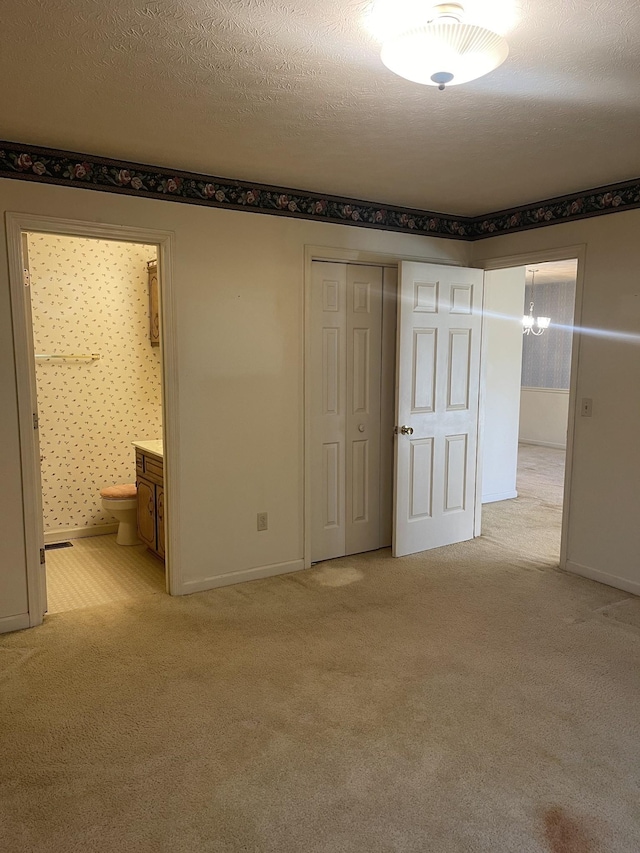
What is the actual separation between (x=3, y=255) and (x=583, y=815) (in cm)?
335

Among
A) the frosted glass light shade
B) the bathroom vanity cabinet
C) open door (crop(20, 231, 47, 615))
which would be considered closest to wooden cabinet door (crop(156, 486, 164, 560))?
the bathroom vanity cabinet

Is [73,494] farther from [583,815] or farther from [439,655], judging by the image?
[583,815]

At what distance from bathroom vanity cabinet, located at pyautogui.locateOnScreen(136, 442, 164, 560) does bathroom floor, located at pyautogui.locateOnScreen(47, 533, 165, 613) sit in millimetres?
158

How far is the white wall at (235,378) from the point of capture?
353 cm

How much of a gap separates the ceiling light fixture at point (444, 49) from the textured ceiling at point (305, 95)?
121mm

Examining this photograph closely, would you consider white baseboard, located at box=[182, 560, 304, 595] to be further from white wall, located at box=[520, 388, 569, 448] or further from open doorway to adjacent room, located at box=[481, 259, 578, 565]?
white wall, located at box=[520, 388, 569, 448]

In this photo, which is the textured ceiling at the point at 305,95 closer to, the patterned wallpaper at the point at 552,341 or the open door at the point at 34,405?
the open door at the point at 34,405

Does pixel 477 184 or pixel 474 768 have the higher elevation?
pixel 477 184

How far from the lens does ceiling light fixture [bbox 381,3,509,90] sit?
5.90ft

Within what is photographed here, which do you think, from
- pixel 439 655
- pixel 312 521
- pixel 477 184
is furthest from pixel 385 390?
pixel 439 655

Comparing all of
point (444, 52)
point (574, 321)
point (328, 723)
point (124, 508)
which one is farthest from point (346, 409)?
point (444, 52)

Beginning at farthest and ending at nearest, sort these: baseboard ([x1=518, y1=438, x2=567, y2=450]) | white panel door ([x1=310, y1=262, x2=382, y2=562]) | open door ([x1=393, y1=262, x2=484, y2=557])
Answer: baseboard ([x1=518, y1=438, x2=567, y2=450]), open door ([x1=393, y1=262, x2=484, y2=557]), white panel door ([x1=310, y1=262, x2=382, y2=562])

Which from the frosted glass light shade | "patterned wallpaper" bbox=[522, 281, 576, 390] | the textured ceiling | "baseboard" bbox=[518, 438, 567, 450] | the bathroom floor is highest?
the textured ceiling

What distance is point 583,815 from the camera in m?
1.98
